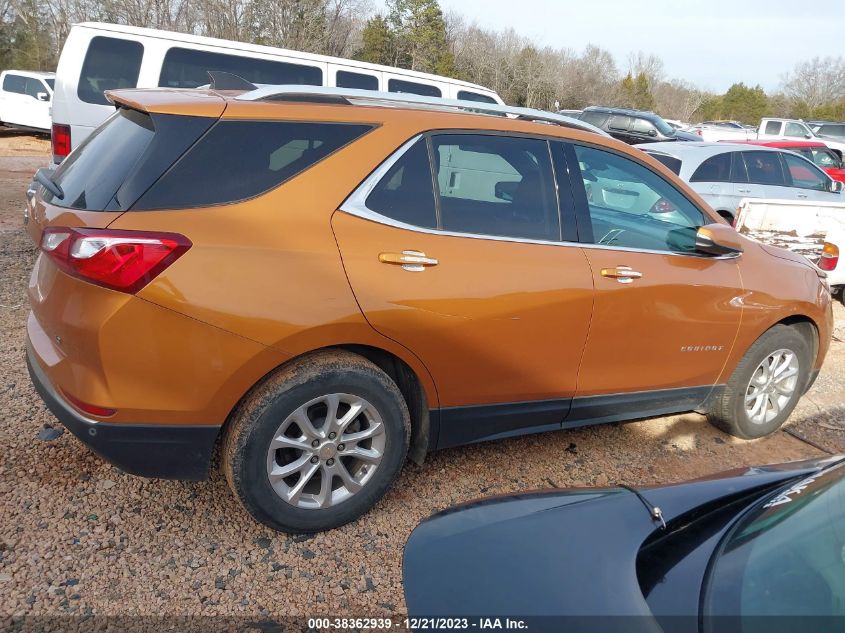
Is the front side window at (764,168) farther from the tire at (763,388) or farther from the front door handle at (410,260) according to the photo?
the front door handle at (410,260)

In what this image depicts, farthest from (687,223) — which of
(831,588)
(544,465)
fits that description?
(831,588)

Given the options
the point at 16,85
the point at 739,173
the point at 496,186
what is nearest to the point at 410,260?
the point at 496,186

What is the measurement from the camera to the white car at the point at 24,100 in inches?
763

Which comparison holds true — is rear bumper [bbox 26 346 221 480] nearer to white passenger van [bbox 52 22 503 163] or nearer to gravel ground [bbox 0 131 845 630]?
gravel ground [bbox 0 131 845 630]

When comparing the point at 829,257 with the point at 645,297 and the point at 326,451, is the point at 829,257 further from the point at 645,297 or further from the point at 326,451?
the point at 326,451

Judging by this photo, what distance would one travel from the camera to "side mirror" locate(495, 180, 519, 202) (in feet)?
10.8

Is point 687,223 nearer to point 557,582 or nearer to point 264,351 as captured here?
point 264,351

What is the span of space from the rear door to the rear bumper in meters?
0.83

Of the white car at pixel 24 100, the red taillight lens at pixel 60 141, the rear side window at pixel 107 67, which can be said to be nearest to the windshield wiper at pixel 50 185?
the red taillight lens at pixel 60 141

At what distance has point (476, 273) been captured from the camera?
2998 millimetres

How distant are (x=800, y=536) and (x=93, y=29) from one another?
7.69 metres

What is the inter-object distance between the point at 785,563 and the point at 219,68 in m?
7.44

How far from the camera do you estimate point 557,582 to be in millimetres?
1596

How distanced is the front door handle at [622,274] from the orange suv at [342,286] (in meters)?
0.01
